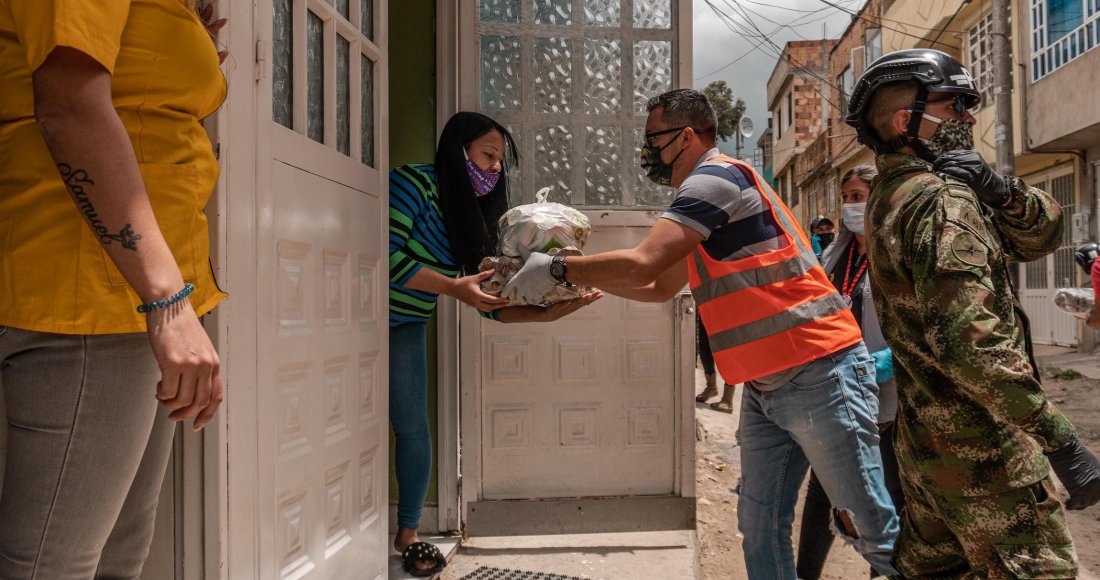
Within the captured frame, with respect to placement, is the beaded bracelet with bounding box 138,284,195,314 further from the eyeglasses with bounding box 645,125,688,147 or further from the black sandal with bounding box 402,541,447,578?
the black sandal with bounding box 402,541,447,578

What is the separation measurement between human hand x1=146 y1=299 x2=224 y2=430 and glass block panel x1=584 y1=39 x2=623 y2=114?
312 cm

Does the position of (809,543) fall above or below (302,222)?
below

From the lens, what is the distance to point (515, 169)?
4.00 meters

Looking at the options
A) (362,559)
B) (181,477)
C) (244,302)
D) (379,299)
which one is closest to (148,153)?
(244,302)

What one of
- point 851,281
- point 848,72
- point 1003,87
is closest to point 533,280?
point 851,281

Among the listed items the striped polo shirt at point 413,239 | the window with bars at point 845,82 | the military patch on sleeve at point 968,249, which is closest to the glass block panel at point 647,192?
the striped polo shirt at point 413,239

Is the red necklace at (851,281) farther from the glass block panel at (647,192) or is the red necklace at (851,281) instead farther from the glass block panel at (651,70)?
the glass block panel at (651,70)

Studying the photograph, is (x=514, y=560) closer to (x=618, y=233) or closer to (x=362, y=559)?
(x=362, y=559)

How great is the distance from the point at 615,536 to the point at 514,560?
1.90 ft

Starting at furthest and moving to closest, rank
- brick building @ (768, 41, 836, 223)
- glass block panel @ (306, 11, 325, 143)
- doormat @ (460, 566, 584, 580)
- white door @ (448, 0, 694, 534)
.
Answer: brick building @ (768, 41, 836, 223) < white door @ (448, 0, 694, 534) < doormat @ (460, 566, 584, 580) < glass block panel @ (306, 11, 325, 143)

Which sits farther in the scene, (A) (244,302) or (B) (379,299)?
(B) (379,299)

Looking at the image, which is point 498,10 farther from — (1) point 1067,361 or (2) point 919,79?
(1) point 1067,361

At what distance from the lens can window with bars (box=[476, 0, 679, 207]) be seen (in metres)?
3.98

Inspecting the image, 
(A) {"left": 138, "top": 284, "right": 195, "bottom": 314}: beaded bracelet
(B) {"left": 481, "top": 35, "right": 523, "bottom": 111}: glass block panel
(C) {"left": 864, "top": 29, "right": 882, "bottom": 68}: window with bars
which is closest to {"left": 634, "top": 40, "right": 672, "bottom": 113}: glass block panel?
(B) {"left": 481, "top": 35, "right": 523, "bottom": 111}: glass block panel
